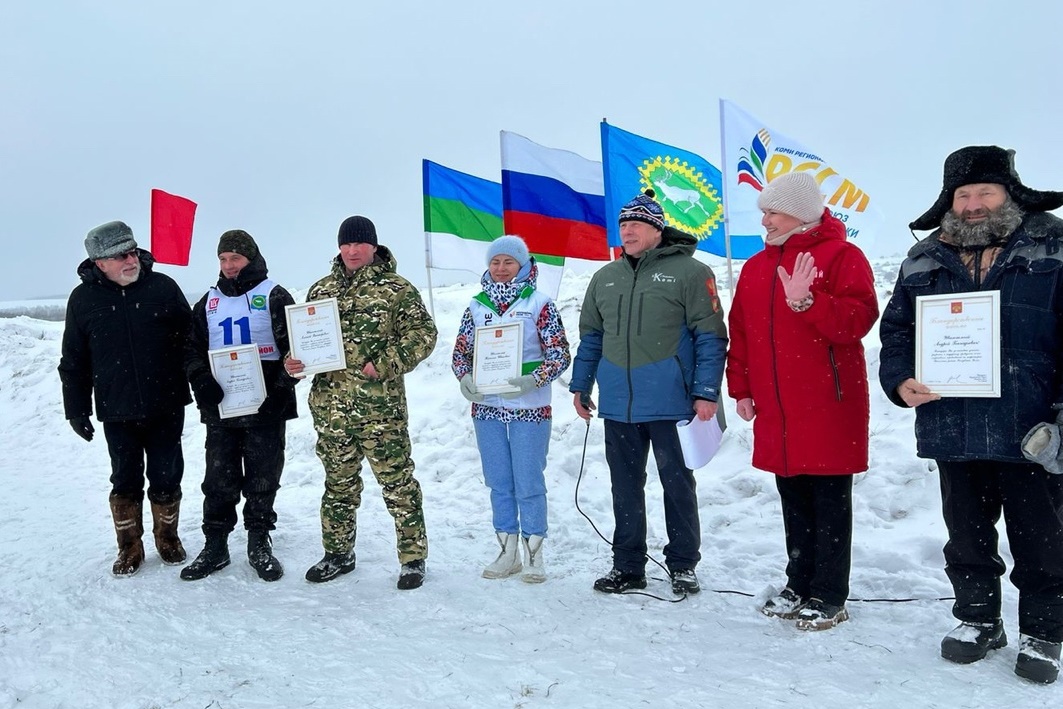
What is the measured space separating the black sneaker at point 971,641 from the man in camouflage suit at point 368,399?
3.01 metres

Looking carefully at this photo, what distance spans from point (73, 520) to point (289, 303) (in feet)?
11.2

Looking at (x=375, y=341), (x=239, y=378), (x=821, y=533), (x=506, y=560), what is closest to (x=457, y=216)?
(x=375, y=341)

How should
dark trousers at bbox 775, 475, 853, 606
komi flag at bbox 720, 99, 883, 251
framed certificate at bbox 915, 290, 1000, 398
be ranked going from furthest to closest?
1. komi flag at bbox 720, 99, 883, 251
2. dark trousers at bbox 775, 475, 853, 606
3. framed certificate at bbox 915, 290, 1000, 398

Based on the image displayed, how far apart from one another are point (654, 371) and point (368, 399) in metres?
1.90

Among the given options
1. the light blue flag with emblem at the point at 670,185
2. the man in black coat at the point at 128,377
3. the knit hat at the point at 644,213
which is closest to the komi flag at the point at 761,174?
the light blue flag with emblem at the point at 670,185

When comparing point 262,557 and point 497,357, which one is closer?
point 497,357

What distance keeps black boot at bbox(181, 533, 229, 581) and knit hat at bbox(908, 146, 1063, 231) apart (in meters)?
4.99

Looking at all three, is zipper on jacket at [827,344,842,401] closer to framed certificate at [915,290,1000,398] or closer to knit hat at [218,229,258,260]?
framed certificate at [915,290,1000,398]

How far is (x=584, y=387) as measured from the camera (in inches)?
187

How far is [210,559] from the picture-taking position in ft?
16.1

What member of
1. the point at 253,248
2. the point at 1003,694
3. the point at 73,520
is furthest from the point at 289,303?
the point at 1003,694

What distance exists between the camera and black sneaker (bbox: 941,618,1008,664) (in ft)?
10.7

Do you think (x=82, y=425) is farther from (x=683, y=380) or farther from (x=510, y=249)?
(x=683, y=380)

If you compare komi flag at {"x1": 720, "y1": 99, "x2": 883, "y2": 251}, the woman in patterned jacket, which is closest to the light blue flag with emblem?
komi flag at {"x1": 720, "y1": 99, "x2": 883, "y2": 251}
